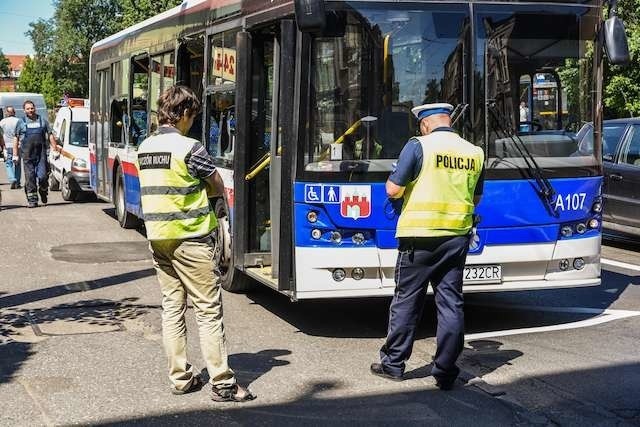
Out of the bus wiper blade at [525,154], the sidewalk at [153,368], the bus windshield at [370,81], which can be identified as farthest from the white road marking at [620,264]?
the bus windshield at [370,81]

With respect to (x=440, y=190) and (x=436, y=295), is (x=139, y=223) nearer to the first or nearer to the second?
(x=436, y=295)

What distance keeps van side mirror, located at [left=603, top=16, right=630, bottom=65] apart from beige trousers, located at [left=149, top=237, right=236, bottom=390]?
142 inches

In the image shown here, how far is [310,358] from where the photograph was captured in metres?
6.51

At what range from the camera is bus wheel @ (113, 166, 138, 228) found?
13883 millimetres

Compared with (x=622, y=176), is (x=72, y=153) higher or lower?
higher

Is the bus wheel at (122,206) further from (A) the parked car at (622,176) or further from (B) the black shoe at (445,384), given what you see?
(B) the black shoe at (445,384)

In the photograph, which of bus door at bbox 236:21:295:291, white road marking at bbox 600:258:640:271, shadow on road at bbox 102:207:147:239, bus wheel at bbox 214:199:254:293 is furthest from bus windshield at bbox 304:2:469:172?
shadow on road at bbox 102:207:147:239

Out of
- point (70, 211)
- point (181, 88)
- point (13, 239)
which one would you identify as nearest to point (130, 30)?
point (13, 239)

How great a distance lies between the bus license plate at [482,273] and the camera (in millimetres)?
6961

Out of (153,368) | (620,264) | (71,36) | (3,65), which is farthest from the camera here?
(3,65)

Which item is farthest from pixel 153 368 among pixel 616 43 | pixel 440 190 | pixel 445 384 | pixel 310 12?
pixel 616 43

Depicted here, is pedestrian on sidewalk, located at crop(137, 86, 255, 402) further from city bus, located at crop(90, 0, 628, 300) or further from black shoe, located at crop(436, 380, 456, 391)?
city bus, located at crop(90, 0, 628, 300)

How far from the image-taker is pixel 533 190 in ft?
22.9

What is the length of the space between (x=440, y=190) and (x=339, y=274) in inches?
55.6
